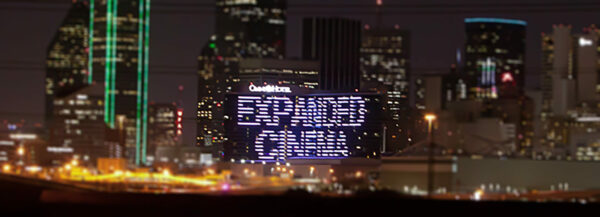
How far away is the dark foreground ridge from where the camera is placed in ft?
108

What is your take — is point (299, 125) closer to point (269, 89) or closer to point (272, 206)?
point (269, 89)

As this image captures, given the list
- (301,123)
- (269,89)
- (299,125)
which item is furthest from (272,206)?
(269,89)

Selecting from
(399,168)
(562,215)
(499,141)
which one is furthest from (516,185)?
(499,141)

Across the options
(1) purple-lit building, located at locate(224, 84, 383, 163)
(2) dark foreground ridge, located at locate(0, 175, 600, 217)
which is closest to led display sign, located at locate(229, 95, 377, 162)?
(1) purple-lit building, located at locate(224, 84, 383, 163)

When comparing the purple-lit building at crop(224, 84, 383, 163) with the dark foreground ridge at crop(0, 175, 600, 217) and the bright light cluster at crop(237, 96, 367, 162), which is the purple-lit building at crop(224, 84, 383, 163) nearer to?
the bright light cluster at crop(237, 96, 367, 162)

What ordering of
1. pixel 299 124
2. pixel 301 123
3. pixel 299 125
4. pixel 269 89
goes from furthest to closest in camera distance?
pixel 269 89 < pixel 299 125 < pixel 299 124 < pixel 301 123

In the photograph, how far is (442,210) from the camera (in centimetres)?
3281

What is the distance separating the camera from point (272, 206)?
33531 mm

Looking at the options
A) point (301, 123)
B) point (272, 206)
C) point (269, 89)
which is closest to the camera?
point (272, 206)

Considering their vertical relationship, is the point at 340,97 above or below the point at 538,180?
above

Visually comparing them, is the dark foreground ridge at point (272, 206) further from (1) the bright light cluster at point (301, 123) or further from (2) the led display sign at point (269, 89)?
(2) the led display sign at point (269, 89)

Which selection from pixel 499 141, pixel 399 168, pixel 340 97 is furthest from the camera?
pixel 499 141

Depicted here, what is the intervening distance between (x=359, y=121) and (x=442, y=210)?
65378mm

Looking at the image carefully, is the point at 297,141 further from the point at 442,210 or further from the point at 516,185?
the point at 442,210
